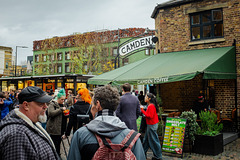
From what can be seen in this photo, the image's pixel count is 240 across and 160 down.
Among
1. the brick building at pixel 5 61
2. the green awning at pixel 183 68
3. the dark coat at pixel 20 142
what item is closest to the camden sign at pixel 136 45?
the green awning at pixel 183 68

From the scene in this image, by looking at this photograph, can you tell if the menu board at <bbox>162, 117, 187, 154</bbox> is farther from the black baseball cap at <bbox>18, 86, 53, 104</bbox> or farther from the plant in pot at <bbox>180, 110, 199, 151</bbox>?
the black baseball cap at <bbox>18, 86, 53, 104</bbox>

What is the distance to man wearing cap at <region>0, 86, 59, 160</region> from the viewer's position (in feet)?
5.72

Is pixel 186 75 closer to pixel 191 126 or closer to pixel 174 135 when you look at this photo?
pixel 191 126

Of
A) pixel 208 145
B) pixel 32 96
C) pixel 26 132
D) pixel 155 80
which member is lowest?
pixel 208 145

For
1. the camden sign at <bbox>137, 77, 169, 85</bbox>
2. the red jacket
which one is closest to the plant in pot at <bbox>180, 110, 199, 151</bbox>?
the red jacket

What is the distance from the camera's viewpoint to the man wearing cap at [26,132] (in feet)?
5.72

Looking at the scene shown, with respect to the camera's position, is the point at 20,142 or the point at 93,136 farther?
the point at 93,136

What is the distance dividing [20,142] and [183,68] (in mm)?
7629

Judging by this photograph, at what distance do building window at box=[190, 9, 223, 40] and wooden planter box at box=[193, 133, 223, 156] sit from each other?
5.62 metres

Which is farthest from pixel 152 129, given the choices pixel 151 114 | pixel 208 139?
pixel 208 139

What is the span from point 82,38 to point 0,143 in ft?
133

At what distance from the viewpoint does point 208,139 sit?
691 centimetres

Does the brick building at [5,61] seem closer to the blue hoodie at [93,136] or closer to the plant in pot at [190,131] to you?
the plant in pot at [190,131]

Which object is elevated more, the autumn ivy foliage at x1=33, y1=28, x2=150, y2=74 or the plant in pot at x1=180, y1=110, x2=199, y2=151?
the autumn ivy foliage at x1=33, y1=28, x2=150, y2=74
